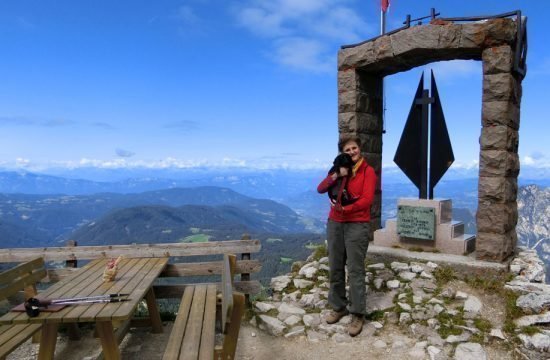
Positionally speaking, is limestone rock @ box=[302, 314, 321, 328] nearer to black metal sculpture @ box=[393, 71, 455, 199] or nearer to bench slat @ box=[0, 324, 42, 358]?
bench slat @ box=[0, 324, 42, 358]

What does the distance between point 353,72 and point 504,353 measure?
5.51m

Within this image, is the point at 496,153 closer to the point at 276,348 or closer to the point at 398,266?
the point at 398,266

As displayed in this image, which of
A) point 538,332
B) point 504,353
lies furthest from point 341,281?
point 538,332

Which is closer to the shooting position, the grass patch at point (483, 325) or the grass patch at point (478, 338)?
the grass patch at point (478, 338)

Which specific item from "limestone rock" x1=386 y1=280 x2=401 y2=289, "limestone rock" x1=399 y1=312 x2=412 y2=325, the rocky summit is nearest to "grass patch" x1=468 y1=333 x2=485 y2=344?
the rocky summit

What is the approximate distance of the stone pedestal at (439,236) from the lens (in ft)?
24.8

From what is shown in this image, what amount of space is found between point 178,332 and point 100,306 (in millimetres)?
836

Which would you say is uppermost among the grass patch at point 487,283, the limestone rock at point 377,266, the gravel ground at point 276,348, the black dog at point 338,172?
the black dog at point 338,172

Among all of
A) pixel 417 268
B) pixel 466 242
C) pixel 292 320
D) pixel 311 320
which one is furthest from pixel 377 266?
pixel 292 320

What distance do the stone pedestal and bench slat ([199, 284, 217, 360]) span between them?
4.28 metres

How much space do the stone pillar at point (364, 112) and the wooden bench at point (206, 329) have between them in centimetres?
489

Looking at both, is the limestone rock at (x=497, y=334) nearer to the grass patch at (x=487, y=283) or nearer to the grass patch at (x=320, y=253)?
the grass patch at (x=487, y=283)

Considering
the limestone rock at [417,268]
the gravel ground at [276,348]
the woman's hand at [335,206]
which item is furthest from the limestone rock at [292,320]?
the limestone rock at [417,268]

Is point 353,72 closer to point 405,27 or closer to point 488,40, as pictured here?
point 405,27
